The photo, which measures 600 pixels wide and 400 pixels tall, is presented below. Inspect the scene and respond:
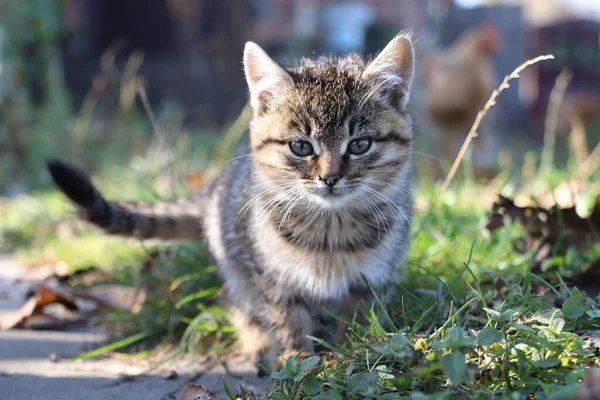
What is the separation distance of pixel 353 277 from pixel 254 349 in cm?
51

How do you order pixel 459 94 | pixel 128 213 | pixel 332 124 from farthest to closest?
pixel 459 94 → pixel 128 213 → pixel 332 124

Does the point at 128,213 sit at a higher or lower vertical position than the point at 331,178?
lower

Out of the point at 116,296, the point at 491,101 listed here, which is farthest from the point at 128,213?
the point at 491,101

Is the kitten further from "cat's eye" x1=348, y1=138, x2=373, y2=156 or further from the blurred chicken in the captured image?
the blurred chicken

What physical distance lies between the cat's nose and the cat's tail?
100 cm

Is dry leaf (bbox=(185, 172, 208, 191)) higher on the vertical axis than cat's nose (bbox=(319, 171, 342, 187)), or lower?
lower

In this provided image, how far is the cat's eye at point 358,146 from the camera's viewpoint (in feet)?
7.26

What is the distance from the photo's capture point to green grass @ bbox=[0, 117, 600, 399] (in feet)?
5.02

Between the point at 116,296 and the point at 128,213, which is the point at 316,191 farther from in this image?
the point at 116,296

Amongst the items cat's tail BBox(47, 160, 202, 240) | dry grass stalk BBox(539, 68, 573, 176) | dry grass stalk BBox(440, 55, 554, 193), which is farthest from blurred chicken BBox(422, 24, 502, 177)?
cat's tail BBox(47, 160, 202, 240)

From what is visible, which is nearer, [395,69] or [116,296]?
[395,69]

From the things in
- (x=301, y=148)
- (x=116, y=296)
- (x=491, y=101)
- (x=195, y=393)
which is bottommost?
(x=116, y=296)

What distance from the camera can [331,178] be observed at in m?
2.11

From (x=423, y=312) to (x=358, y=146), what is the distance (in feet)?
2.09
